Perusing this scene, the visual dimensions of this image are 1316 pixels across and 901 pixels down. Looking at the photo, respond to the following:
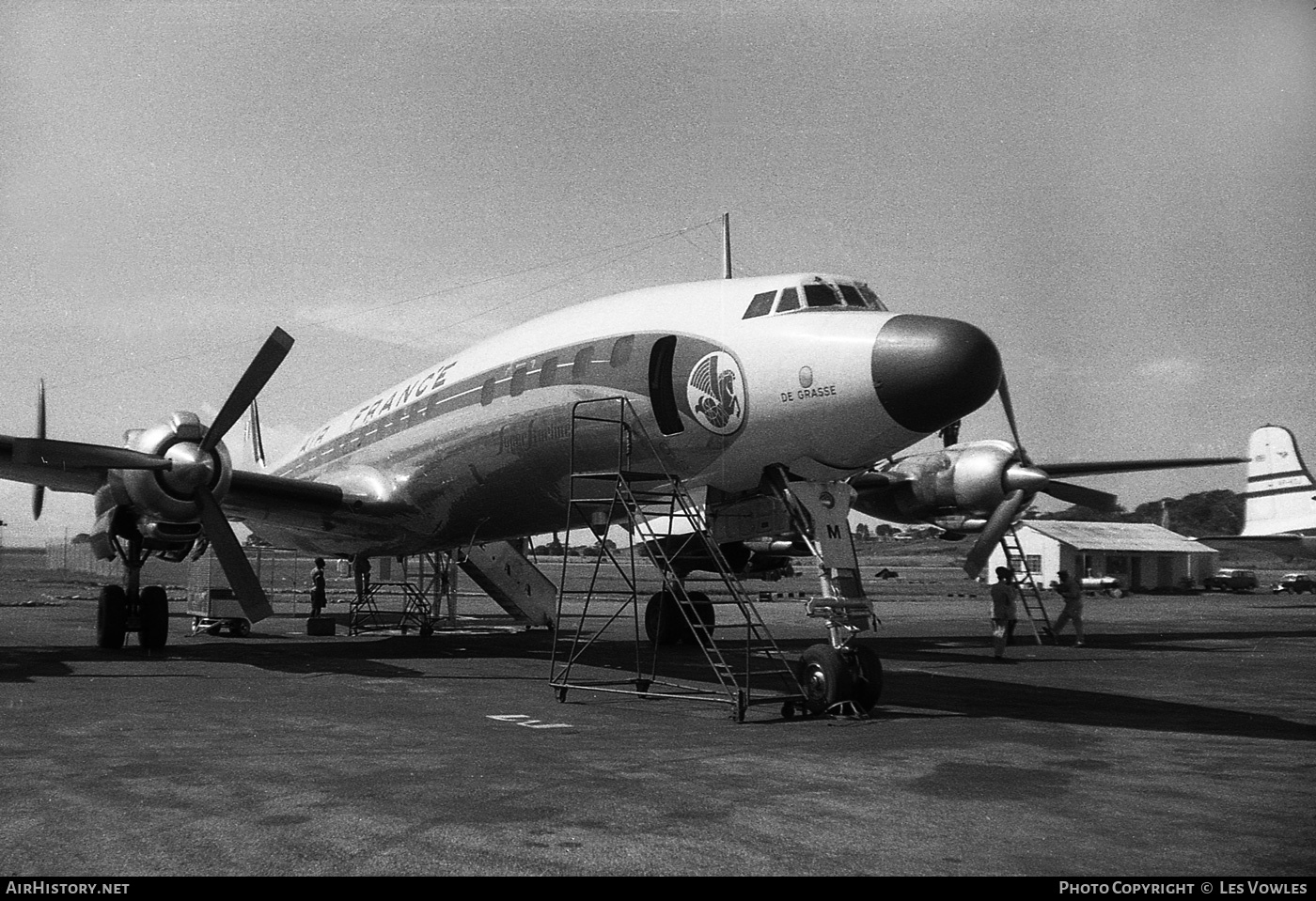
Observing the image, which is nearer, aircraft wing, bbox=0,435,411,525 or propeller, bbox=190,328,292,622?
aircraft wing, bbox=0,435,411,525

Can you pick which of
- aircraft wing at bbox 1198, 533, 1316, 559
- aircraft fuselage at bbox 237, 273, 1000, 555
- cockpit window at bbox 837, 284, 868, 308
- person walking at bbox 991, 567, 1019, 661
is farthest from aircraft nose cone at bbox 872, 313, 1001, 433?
aircraft wing at bbox 1198, 533, 1316, 559

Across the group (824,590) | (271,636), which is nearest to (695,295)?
(824,590)

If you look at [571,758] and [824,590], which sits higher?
[824,590]

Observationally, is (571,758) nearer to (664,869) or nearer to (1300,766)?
(664,869)

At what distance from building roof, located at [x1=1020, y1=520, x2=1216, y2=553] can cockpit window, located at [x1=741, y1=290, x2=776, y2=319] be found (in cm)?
4645

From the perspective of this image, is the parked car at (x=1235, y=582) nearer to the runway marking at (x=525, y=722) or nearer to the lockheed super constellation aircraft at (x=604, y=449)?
the lockheed super constellation aircraft at (x=604, y=449)

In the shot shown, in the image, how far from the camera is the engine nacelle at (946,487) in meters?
19.0

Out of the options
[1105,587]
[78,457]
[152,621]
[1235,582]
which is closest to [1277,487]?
[1105,587]

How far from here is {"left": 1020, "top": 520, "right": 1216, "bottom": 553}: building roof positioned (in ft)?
180

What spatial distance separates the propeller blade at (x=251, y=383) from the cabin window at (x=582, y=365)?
5149 mm

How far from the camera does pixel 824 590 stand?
410 inches

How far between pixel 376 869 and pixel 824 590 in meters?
6.42

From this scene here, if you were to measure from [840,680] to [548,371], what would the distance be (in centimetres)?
564

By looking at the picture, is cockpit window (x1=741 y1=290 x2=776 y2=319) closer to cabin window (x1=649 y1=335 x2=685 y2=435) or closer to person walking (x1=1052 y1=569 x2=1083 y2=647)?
cabin window (x1=649 y1=335 x2=685 y2=435)
